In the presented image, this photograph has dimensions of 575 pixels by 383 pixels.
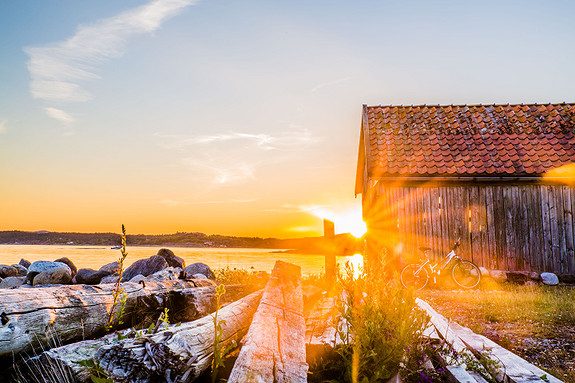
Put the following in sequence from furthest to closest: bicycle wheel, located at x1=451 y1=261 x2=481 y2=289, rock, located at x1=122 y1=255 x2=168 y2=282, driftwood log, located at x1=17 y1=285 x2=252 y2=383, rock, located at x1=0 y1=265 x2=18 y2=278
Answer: rock, located at x1=0 y1=265 x2=18 y2=278
bicycle wheel, located at x1=451 y1=261 x2=481 y2=289
rock, located at x1=122 y1=255 x2=168 y2=282
driftwood log, located at x1=17 y1=285 x2=252 y2=383

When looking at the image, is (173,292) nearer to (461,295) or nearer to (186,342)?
(186,342)

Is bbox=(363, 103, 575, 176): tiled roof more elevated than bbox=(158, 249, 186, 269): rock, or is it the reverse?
Result: bbox=(363, 103, 575, 176): tiled roof

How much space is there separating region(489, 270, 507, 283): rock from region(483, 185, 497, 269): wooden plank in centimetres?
24

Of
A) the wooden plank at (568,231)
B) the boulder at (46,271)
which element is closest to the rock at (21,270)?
the boulder at (46,271)

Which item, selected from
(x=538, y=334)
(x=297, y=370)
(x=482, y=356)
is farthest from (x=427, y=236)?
(x=297, y=370)

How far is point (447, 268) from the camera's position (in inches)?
457

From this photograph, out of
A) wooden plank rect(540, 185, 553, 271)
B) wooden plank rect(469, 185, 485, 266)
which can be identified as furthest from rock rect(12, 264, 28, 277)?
wooden plank rect(540, 185, 553, 271)

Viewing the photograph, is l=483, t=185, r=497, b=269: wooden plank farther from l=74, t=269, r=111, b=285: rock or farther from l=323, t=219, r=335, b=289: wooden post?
l=74, t=269, r=111, b=285: rock

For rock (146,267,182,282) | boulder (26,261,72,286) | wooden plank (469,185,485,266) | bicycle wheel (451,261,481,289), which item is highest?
wooden plank (469,185,485,266)

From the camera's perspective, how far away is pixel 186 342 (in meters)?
2.67

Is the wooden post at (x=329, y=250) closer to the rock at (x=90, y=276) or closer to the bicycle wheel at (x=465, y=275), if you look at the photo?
the bicycle wheel at (x=465, y=275)

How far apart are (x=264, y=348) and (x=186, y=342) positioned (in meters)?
0.55

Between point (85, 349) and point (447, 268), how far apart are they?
10.9 m

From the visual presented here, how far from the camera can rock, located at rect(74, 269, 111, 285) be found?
34.6 feet
